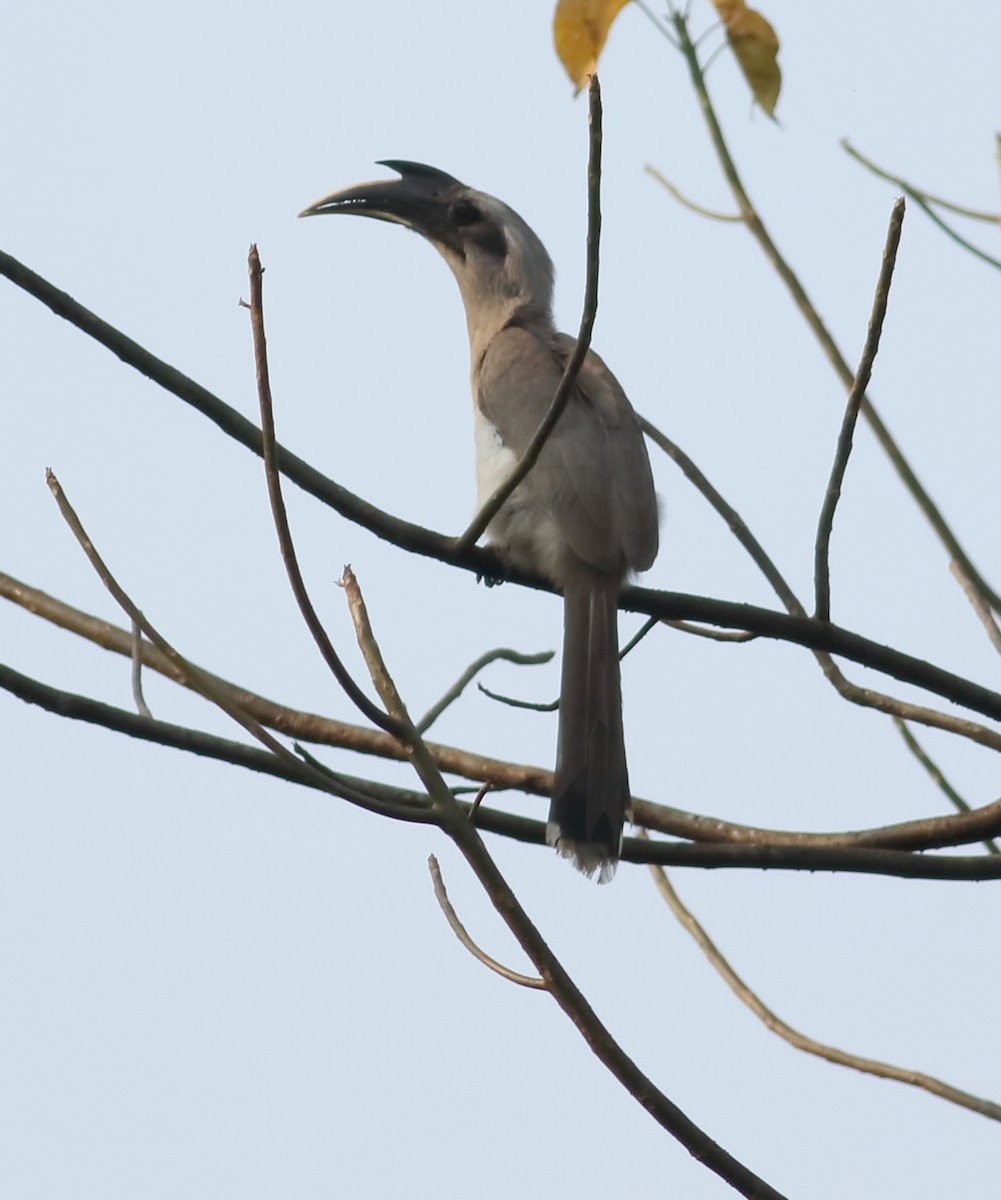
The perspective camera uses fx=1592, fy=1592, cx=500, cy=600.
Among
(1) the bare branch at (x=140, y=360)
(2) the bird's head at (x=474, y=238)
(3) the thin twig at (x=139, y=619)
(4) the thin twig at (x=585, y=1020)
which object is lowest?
(4) the thin twig at (x=585, y=1020)

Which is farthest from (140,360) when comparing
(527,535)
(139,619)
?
(527,535)

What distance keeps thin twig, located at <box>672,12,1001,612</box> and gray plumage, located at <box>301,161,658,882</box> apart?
2.16 feet

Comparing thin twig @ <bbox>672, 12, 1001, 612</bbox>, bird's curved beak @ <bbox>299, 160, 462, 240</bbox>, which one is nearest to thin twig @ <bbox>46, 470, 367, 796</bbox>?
thin twig @ <bbox>672, 12, 1001, 612</bbox>

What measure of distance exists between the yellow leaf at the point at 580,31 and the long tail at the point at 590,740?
1.08 metres

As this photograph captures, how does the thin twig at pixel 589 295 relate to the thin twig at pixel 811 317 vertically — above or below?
below

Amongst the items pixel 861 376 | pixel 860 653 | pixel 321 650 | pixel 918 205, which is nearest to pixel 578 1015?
pixel 321 650

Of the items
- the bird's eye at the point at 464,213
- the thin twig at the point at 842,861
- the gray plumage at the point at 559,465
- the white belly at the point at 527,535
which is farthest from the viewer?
the bird's eye at the point at 464,213

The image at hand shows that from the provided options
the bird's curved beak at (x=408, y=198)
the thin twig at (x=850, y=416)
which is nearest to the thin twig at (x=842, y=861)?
the thin twig at (x=850, y=416)

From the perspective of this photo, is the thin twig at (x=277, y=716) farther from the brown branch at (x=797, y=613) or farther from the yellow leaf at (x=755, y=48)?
the yellow leaf at (x=755, y=48)

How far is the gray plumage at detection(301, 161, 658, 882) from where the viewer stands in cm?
326

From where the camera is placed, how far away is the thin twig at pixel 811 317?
112 inches

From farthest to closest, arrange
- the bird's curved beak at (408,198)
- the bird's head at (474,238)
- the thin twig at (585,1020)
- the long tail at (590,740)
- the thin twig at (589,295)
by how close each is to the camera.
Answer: the bird's head at (474,238)
the bird's curved beak at (408,198)
the long tail at (590,740)
the thin twig at (589,295)
the thin twig at (585,1020)

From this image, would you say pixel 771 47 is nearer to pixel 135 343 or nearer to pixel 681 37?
pixel 681 37

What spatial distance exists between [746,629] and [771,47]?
3.55 ft
